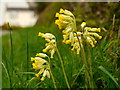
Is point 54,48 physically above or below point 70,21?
below

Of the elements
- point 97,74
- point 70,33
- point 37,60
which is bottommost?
point 97,74

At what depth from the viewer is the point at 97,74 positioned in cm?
145

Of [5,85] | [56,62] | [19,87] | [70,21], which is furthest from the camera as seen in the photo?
[5,85]

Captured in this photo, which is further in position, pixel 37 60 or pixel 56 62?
pixel 56 62

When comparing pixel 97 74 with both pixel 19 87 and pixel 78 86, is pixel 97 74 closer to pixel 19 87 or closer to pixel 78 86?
pixel 78 86

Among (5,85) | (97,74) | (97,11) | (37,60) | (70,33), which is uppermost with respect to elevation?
(97,11)

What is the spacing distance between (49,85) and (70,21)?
58cm

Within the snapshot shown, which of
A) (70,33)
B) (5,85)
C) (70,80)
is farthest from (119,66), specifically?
(5,85)

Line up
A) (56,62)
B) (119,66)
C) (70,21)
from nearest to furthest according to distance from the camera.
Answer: (70,21) → (119,66) → (56,62)

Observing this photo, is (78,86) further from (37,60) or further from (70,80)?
(37,60)

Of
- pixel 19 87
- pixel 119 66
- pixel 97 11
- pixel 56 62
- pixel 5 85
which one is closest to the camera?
pixel 119 66

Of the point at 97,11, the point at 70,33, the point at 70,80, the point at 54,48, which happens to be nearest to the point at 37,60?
the point at 54,48

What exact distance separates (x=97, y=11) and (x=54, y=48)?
2337mm

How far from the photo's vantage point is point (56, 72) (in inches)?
60.6
